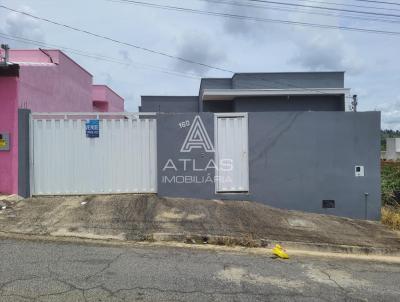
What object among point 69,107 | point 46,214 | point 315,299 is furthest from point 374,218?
point 69,107

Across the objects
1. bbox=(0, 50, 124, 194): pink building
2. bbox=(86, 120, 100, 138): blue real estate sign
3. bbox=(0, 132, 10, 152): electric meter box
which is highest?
bbox=(0, 50, 124, 194): pink building

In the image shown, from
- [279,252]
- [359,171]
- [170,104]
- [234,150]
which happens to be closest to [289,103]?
[170,104]

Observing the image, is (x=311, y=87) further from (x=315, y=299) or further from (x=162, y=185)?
(x=315, y=299)

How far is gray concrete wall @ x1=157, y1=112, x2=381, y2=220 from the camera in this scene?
10.8m

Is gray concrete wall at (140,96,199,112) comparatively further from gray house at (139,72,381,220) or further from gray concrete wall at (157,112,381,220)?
gray concrete wall at (157,112,381,220)

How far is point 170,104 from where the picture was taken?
3331cm

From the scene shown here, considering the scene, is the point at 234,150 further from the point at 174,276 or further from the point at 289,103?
the point at 289,103

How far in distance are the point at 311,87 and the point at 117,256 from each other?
23163 millimetres

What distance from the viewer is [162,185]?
34.7 feet

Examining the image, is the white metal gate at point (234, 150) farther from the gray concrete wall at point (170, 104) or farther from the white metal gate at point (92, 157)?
the gray concrete wall at point (170, 104)

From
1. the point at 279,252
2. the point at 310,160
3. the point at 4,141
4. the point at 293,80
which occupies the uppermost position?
the point at 293,80

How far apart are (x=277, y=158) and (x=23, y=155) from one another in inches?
248

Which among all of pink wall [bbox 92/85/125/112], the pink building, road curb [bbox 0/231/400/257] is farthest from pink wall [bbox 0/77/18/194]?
pink wall [bbox 92/85/125/112]

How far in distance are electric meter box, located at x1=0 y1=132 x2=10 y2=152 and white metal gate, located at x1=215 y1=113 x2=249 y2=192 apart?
5147 mm
